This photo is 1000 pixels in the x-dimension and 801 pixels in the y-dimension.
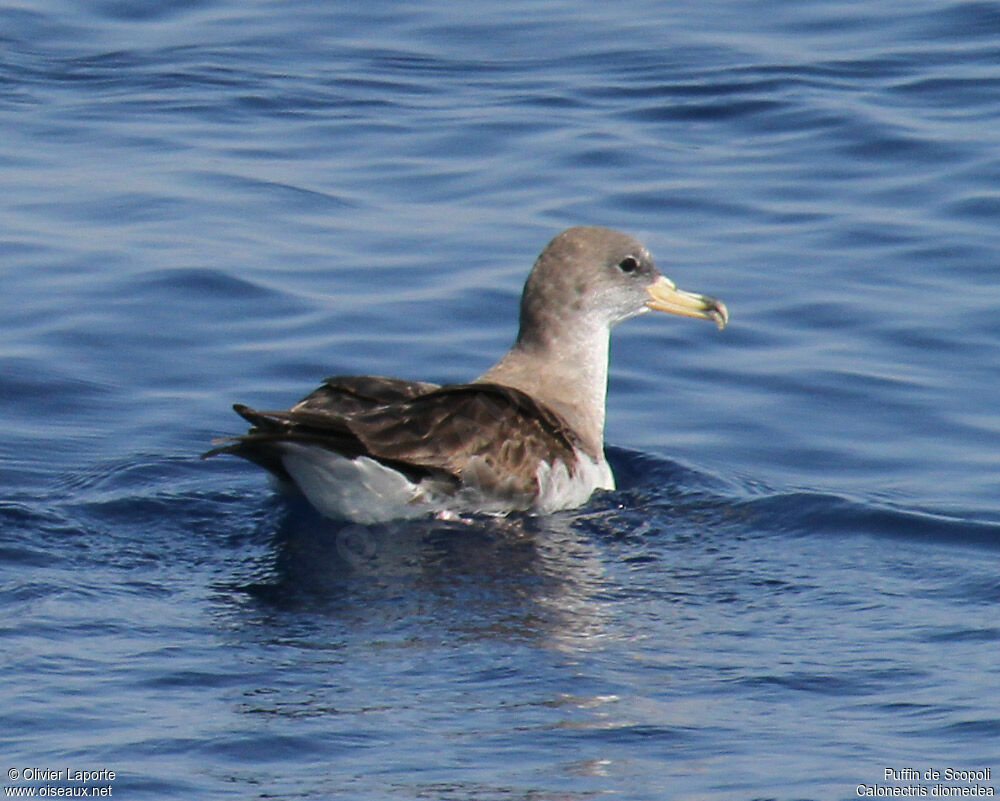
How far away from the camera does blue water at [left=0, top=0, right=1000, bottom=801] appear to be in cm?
609

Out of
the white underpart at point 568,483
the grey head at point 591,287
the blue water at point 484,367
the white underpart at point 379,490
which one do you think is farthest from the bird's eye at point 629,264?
the white underpart at point 379,490

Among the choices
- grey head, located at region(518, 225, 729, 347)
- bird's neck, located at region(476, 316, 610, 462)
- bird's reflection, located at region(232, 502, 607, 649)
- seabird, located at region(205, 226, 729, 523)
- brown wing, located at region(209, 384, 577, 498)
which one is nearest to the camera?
bird's reflection, located at region(232, 502, 607, 649)

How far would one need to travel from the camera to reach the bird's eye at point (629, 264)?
9.37 meters

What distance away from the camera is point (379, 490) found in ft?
26.6

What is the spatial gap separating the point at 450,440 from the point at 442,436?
40 millimetres

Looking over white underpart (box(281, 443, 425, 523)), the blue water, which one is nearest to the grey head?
the blue water

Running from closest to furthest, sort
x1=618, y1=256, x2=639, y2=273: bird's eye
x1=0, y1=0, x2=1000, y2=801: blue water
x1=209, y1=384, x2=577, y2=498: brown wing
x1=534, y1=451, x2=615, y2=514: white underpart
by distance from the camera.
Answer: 1. x1=0, y1=0, x2=1000, y2=801: blue water
2. x1=209, y1=384, x2=577, y2=498: brown wing
3. x1=534, y1=451, x2=615, y2=514: white underpart
4. x1=618, y1=256, x2=639, y2=273: bird's eye

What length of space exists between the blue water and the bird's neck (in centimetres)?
39

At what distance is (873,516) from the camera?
8.46 meters

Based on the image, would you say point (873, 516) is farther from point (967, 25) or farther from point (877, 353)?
point (967, 25)

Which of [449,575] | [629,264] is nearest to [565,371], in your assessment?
[629,264]

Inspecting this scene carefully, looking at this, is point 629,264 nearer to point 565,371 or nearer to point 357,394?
point 565,371

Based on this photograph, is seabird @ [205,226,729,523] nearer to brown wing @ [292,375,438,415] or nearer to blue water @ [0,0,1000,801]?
brown wing @ [292,375,438,415]

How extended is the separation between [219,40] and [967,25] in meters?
6.36
